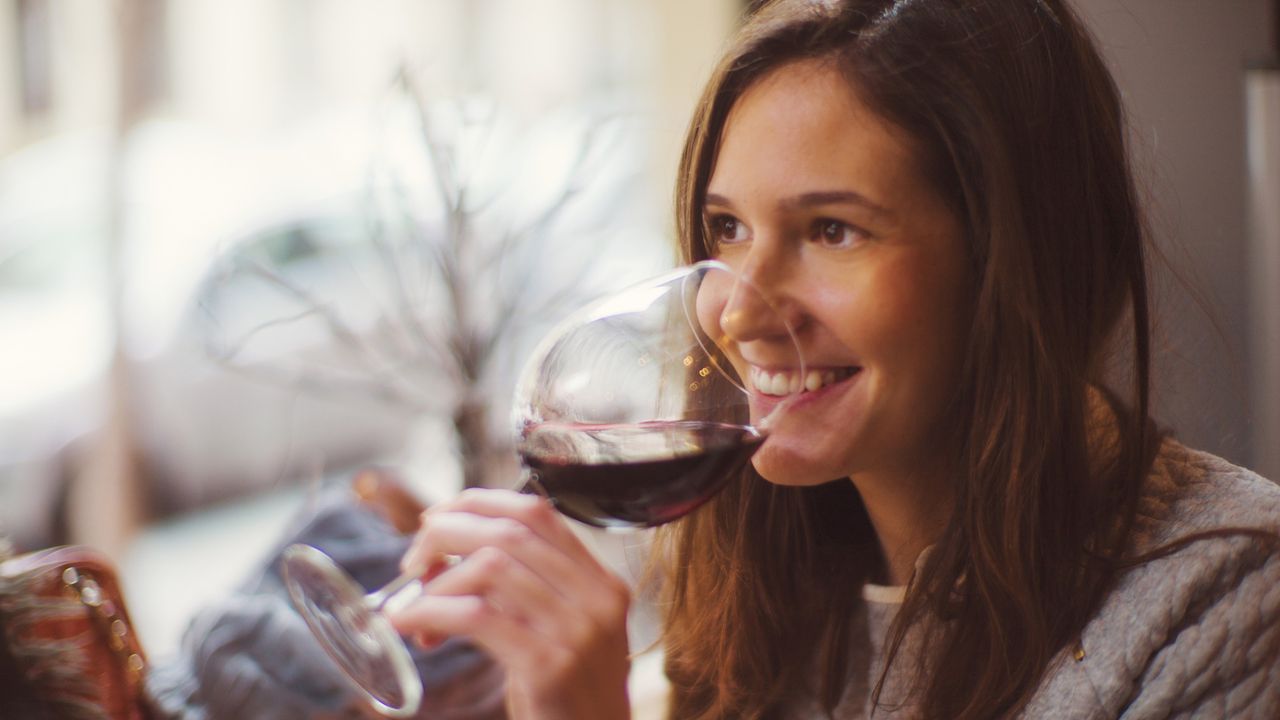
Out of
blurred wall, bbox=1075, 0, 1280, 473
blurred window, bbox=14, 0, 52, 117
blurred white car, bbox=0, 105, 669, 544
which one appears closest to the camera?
blurred wall, bbox=1075, 0, 1280, 473

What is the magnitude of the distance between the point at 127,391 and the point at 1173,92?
7.74 feet

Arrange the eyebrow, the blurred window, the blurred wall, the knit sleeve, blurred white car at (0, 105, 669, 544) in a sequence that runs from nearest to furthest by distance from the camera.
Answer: the knit sleeve, the eyebrow, the blurred wall, blurred white car at (0, 105, 669, 544), the blurred window

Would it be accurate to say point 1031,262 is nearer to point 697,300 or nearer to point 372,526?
point 697,300

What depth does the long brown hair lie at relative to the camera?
112cm

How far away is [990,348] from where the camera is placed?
1.15m

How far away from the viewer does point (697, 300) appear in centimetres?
110

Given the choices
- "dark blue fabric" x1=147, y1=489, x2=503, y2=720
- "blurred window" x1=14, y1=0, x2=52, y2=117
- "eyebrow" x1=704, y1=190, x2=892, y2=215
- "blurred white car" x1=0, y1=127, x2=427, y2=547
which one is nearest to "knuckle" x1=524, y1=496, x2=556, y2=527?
"eyebrow" x1=704, y1=190, x2=892, y2=215

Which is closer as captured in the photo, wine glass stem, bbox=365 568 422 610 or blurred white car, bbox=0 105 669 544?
wine glass stem, bbox=365 568 422 610

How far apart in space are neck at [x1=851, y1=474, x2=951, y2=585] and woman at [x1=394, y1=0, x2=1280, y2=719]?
0.04 ft

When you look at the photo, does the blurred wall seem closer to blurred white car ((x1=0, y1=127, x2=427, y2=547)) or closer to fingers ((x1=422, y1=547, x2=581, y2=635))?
fingers ((x1=422, y1=547, x2=581, y2=635))

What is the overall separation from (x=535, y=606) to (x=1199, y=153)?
1.38m

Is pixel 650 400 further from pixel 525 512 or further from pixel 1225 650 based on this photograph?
pixel 1225 650

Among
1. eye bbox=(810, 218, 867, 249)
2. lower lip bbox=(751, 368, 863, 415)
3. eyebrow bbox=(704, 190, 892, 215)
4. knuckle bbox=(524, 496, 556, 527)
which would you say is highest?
eyebrow bbox=(704, 190, 892, 215)

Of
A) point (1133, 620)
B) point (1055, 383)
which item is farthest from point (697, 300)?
point (1133, 620)
